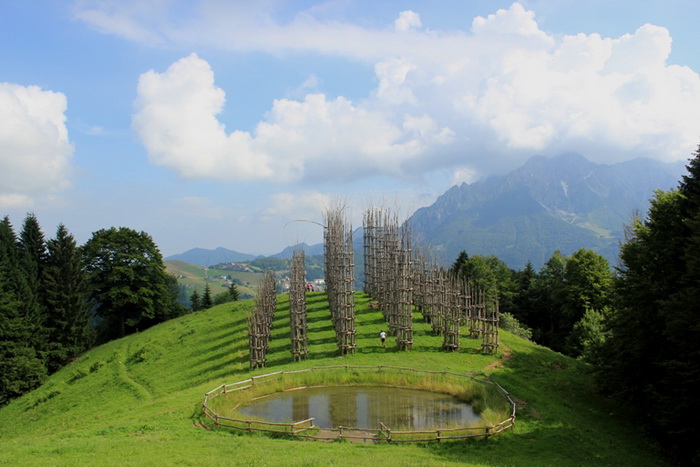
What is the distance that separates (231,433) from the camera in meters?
22.7

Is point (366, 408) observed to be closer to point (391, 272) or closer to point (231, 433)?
point (231, 433)

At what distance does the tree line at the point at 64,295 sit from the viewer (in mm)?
47031

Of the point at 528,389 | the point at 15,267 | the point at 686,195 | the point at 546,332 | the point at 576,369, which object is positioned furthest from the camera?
the point at 546,332

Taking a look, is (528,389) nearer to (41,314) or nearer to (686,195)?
(686,195)

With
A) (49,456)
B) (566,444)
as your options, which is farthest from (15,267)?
(566,444)

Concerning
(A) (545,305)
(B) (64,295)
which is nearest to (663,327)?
(A) (545,305)

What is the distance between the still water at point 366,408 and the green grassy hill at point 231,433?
10.5 feet

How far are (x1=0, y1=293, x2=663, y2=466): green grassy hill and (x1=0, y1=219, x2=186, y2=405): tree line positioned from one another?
358cm

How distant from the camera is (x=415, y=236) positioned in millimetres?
55250

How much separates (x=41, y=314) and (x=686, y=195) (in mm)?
62277

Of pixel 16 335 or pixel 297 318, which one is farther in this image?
pixel 16 335

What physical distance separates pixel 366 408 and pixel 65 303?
4627cm

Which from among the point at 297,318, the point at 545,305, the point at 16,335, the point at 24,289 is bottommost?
the point at 16,335

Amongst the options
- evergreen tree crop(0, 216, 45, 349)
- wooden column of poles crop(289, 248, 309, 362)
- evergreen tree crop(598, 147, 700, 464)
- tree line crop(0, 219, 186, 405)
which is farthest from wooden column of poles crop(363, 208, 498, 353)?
evergreen tree crop(0, 216, 45, 349)
